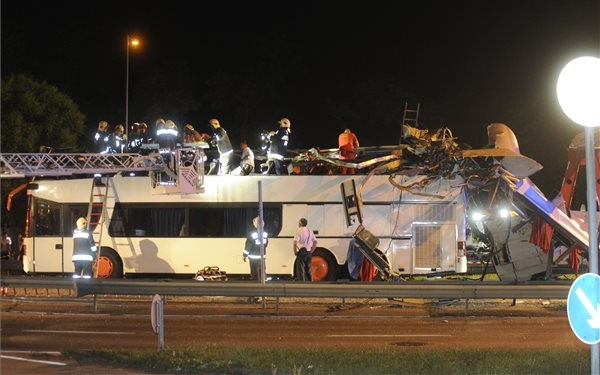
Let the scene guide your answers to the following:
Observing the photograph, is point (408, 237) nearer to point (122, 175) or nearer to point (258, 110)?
point (122, 175)

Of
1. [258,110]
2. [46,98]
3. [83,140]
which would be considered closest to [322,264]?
[46,98]

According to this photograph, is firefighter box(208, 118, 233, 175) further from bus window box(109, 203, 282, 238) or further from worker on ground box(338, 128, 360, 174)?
worker on ground box(338, 128, 360, 174)

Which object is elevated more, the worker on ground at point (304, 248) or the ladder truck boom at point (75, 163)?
the ladder truck boom at point (75, 163)

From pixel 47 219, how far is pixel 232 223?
5112 mm

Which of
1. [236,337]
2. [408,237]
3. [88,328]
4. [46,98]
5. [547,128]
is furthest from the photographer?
[547,128]

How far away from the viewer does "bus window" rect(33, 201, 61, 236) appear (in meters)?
20.9

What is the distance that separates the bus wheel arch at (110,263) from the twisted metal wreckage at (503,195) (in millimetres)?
7239

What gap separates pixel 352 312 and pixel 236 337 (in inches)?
154

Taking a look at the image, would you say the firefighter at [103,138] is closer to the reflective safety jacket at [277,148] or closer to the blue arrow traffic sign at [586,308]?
the reflective safety jacket at [277,148]

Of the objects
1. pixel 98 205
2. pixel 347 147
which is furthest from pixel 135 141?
pixel 347 147

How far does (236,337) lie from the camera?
12.8 meters

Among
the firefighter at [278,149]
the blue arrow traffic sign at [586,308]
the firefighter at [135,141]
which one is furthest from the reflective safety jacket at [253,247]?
the blue arrow traffic sign at [586,308]

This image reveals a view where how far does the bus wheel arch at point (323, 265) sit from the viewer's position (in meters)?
19.5

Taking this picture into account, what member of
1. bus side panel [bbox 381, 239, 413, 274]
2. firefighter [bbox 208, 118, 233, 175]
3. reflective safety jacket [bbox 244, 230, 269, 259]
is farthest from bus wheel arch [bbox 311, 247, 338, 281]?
firefighter [bbox 208, 118, 233, 175]
